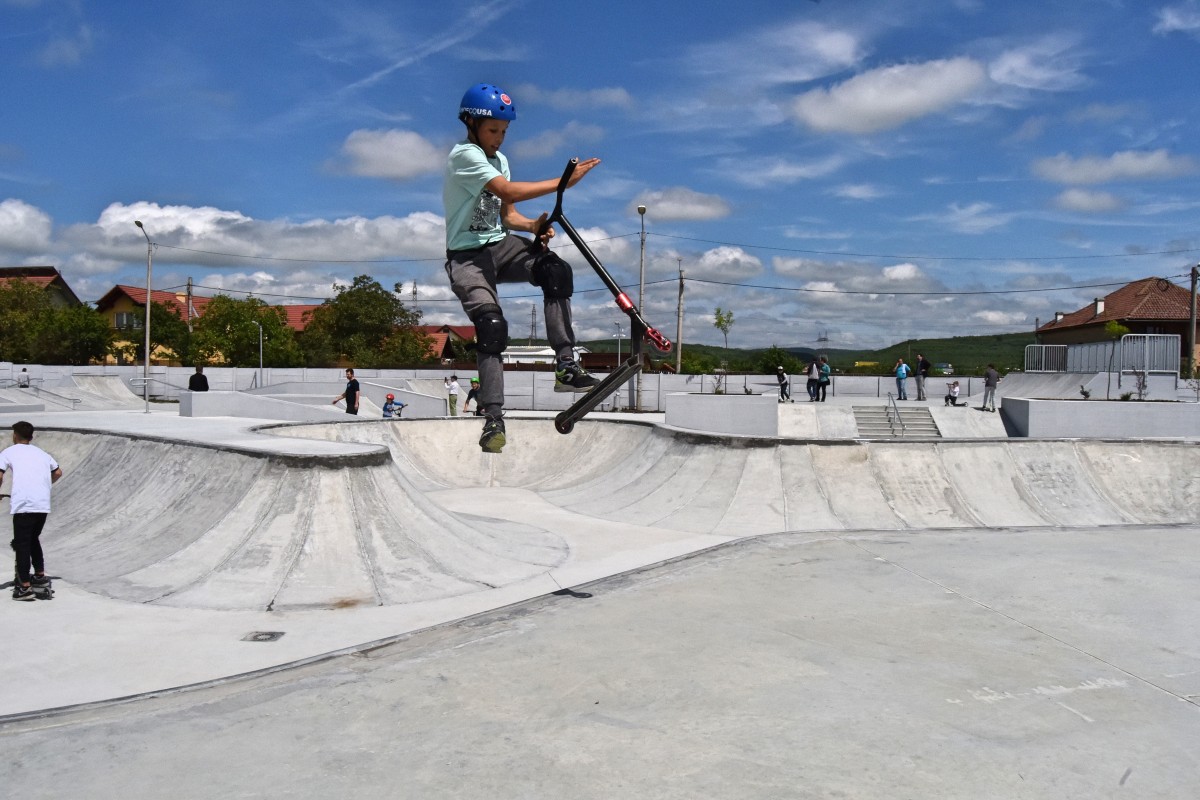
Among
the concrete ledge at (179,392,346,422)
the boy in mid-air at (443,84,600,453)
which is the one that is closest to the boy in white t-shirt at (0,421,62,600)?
the boy in mid-air at (443,84,600,453)

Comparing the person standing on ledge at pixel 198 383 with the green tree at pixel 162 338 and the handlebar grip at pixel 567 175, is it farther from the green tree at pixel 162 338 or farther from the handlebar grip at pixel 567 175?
the green tree at pixel 162 338

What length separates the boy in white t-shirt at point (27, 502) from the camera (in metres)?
8.77

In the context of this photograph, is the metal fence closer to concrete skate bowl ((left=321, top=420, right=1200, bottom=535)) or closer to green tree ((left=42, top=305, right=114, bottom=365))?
concrete skate bowl ((left=321, top=420, right=1200, bottom=535))

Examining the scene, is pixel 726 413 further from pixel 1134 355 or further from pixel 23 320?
pixel 23 320

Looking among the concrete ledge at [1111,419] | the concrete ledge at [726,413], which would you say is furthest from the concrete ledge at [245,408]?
the concrete ledge at [1111,419]

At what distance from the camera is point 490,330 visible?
539 centimetres

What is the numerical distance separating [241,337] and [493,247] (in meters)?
68.2

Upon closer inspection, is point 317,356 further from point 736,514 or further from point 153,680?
point 153,680

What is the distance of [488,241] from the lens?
546 cm

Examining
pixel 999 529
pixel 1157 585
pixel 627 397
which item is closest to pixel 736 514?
pixel 999 529

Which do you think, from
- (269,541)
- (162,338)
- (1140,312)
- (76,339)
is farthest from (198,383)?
(1140,312)

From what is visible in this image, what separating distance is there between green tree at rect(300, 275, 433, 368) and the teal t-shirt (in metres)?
64.4

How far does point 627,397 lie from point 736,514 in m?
23.2

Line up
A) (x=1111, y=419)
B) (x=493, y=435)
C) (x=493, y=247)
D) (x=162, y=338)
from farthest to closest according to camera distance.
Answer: (x=162, y=338)
(x=1111, y=419)
(x=493, y=435)
(x=493, y=247)
